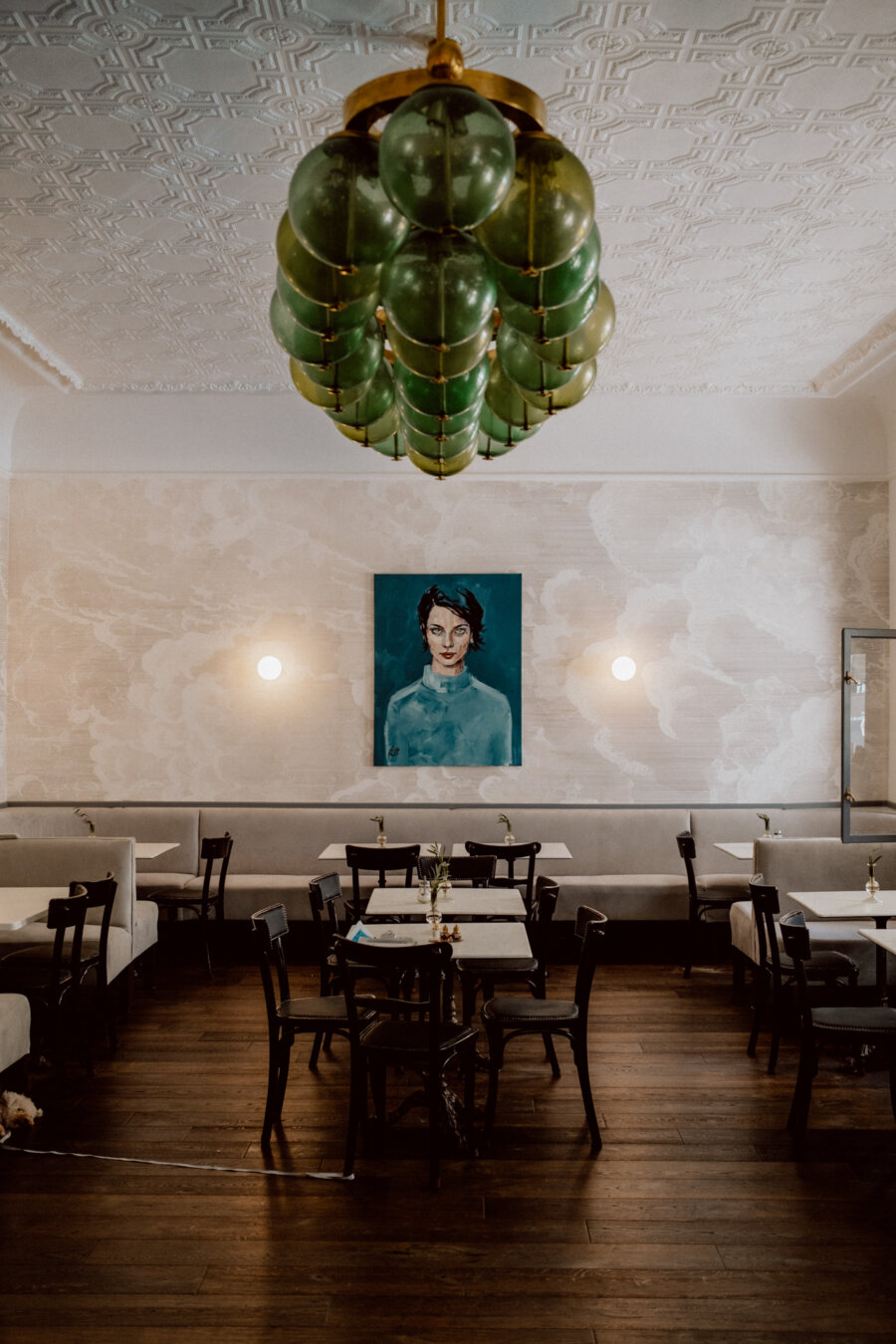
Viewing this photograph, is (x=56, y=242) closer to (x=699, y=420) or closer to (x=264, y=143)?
(x=264, y=143)

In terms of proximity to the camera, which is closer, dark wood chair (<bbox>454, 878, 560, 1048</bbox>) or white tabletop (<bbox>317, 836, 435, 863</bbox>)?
dark wood chair (<bbox>454, 878, 560, 1048</bbox>)

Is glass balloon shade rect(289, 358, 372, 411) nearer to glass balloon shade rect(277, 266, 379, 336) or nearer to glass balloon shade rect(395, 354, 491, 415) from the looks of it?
glass balloon shade rect(395, 354, 491, 415)

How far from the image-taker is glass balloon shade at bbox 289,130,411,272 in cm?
206

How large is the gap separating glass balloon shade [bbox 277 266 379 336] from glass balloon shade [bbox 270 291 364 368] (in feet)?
0.11

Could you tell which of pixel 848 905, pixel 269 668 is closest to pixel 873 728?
pixel 848 905

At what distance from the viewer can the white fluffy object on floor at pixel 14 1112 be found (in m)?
4.27

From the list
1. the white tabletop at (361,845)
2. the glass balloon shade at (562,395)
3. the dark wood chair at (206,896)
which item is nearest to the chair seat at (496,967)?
the white tabletop at (361,845)

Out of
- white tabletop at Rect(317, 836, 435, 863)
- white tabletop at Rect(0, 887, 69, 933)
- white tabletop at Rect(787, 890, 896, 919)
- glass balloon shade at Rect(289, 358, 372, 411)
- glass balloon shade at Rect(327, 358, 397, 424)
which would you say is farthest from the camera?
white tabletop at Rect(317, 836, 435, 863)

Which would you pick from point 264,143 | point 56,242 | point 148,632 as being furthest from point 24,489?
point 264,143

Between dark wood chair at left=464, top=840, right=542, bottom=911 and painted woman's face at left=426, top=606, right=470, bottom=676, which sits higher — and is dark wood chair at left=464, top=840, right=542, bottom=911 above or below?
below

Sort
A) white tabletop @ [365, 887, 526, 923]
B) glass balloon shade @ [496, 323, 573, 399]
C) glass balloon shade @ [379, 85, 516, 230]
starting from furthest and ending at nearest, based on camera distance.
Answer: white tabletop @ [365, 887, 526, 923], glass balloon shade @ [496, 323, 573, 399], glass balloon shade @ [379, 85, 516, 230]

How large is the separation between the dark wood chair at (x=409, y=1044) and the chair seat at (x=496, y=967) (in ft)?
2.72

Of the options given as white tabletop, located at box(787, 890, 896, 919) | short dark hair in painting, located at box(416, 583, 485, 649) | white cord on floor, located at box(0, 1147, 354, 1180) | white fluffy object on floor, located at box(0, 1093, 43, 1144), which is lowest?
white cord on floor, located at box(0, 1147, 354, 1180)

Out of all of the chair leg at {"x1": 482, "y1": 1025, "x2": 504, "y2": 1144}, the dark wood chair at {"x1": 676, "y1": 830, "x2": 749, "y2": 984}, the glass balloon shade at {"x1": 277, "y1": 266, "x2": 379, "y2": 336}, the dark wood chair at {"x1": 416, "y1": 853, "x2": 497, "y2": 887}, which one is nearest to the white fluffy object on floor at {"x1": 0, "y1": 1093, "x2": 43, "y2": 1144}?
the chair leg at {"x1": 482, "y1": 1025, "x2": 504, "y2": 1144}
